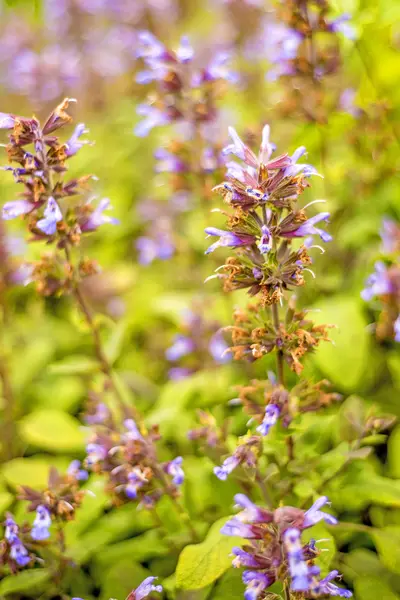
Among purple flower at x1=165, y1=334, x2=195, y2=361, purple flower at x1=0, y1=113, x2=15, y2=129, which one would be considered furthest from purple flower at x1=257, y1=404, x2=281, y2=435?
purple flower at x1=165, y1=334, x2=195, y2=361

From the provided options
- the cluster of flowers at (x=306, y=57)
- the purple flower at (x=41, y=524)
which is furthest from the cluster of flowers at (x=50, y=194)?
the cluster of flowers at (x=306, y=57)

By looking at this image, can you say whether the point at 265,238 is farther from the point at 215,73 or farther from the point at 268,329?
the point at 215,73

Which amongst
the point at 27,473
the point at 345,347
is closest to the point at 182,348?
the point at 345,347

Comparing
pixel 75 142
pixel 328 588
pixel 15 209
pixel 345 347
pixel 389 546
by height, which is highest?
pixel 75 142

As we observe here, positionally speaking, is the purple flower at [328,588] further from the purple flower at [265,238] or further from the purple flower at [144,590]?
the purple flower at [265,238]

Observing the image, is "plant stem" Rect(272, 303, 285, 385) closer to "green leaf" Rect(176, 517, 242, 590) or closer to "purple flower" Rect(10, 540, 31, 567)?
"green leaf" Rect(176, 517, 242, 590)

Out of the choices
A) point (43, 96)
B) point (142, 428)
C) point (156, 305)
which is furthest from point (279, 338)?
point (43, 96)
